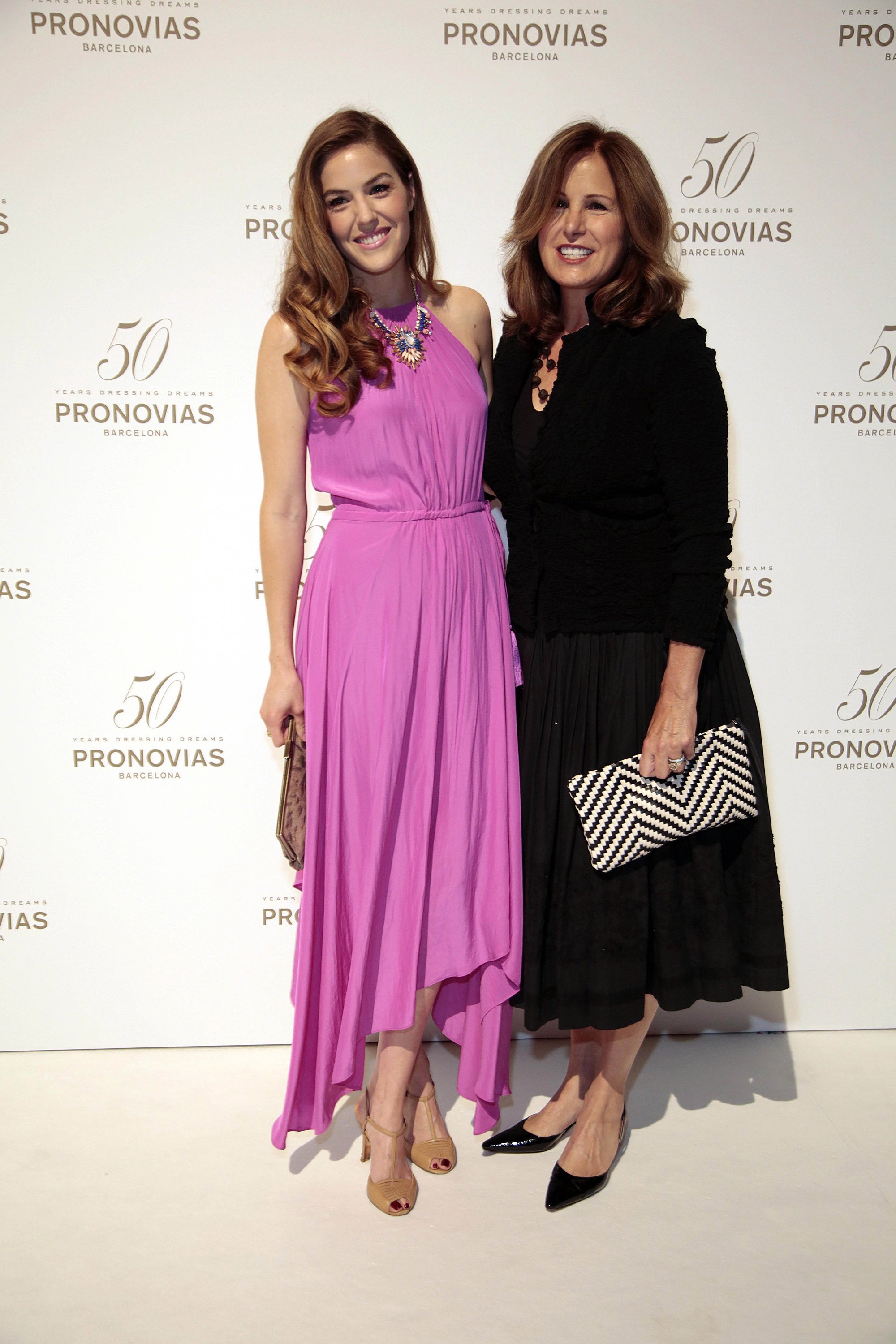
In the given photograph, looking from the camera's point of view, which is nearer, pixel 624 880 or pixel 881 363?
pixel 624 880

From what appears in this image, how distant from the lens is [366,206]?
180 cm

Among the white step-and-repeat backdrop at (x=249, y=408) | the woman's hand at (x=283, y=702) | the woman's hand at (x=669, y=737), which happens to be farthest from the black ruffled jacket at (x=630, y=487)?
the white step-and-repeat backdrop at (x=249, y=408)

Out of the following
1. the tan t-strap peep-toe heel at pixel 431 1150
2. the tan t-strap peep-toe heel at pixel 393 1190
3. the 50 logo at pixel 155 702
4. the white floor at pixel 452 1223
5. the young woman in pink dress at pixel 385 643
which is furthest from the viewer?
the 50 logo at pixel 155 702

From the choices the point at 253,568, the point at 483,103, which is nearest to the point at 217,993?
the point at 253,568

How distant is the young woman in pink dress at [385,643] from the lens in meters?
1.83

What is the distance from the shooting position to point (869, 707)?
2.53 meters

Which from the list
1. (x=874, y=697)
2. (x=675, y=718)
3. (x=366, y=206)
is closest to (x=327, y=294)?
(x=366, y=206)

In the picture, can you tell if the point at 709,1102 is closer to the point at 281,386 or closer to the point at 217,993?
the point at 217,993

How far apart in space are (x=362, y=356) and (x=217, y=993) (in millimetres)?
1712

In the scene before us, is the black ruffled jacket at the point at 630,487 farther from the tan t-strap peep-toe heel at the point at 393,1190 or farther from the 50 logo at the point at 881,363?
the tan t-strap peep-toe heel at the point at 393,1190

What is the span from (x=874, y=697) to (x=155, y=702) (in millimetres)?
1847

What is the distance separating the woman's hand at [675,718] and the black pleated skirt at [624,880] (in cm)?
7

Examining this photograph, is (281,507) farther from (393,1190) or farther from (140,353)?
(393,1190)

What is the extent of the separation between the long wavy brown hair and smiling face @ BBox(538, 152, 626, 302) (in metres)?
0.32
